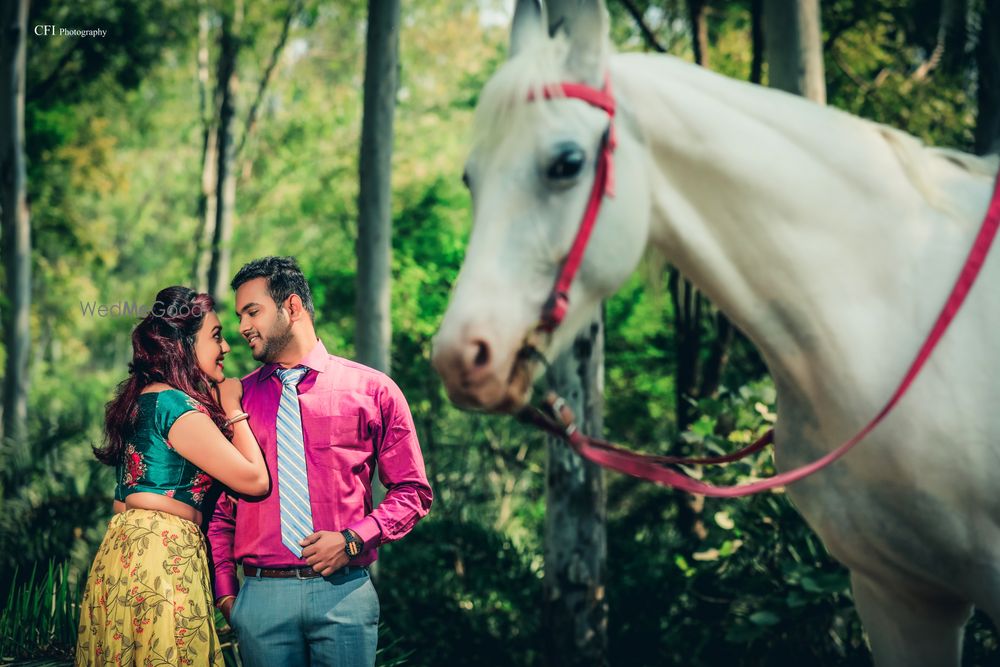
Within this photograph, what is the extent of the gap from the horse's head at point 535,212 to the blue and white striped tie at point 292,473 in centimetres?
106

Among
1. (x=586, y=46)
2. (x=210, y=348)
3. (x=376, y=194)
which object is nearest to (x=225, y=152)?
(x=376, y=194)

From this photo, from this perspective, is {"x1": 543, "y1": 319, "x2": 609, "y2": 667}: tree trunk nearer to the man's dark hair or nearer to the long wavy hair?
the man's dark hair

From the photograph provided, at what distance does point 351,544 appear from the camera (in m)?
2.56

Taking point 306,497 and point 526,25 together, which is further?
point 306,497

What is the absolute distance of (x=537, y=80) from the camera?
1832 millimetres

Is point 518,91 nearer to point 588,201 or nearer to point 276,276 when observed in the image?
point 588,201

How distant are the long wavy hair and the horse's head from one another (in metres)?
1.20

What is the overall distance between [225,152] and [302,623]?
14.7 metres

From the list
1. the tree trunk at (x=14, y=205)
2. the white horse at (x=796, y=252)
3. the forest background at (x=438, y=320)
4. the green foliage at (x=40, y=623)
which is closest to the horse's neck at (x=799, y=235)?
the white horse at (x=796, y=252)

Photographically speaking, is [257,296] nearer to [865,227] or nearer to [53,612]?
[865,227]

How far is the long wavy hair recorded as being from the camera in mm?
2629

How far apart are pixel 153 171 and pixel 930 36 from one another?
2513 cm

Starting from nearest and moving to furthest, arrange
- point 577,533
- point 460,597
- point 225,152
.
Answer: point 577,533, point 460,597, point 225,152

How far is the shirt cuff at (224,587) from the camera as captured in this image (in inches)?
108
